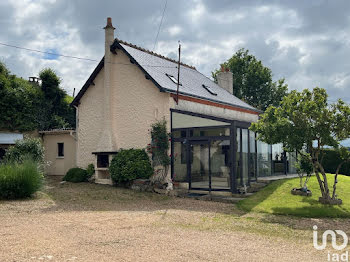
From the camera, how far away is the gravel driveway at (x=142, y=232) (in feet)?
20.8

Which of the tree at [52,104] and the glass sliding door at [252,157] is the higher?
the tree at [52,104]

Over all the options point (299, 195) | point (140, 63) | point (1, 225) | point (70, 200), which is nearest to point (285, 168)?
point (299, 195)

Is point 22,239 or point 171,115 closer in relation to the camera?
point 22,239

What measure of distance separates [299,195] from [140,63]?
373 inches

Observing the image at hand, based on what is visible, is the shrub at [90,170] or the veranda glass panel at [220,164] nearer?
the veranda glass panel at [220,164]

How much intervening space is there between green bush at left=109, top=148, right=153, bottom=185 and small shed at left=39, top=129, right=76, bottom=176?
536 centimetres

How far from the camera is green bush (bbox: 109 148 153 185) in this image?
15484mm

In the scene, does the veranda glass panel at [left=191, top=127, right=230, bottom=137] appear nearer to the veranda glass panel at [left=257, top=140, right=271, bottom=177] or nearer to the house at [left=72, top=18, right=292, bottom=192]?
the house at [left=72, top=18, right=292, bottom=192]

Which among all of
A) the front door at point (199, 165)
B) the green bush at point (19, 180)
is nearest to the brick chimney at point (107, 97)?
the front door at point (199, 165)

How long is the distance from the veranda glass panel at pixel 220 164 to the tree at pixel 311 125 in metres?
2.23

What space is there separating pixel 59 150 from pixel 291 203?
14455mm

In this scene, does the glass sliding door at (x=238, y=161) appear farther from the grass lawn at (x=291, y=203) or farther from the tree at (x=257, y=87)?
the tree at (x=257, y=87)

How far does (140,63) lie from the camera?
17156 mm

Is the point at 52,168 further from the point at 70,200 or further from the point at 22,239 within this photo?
the point at 22,239
